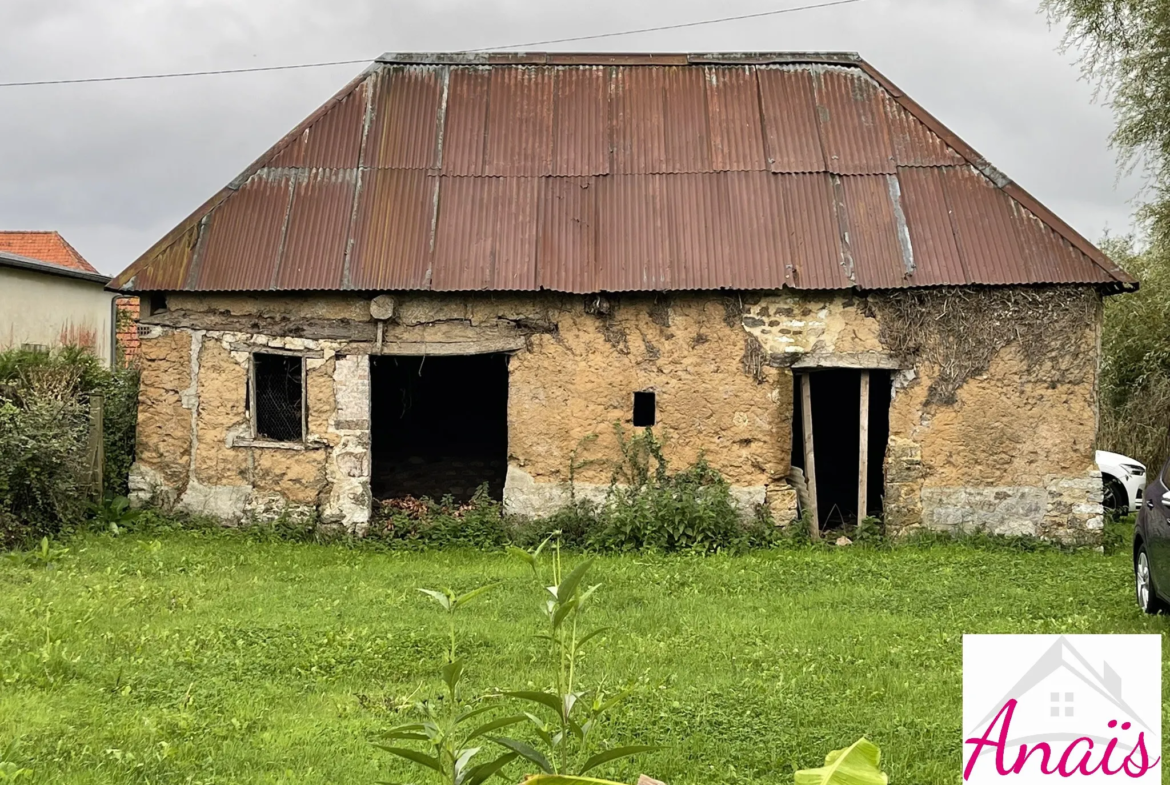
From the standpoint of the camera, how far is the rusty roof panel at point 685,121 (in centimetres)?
1330

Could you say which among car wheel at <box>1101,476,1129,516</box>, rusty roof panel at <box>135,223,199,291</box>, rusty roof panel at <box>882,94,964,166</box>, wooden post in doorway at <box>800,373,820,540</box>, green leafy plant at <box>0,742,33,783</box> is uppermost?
rusty roof panel at <box>882,94,964,166</box>

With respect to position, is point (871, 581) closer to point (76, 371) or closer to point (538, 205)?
point (538, 205)

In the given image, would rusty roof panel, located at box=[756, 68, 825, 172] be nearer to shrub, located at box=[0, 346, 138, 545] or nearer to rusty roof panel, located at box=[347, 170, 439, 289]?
rusty roof panel, located at box=[347, 170, 439, 289]

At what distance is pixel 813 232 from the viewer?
494 inches

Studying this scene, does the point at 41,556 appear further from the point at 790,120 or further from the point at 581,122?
the point at 790,120

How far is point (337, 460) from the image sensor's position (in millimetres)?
12305

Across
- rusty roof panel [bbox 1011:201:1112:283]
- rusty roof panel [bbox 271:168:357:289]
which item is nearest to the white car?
rusty roof panel [bbox 1011:201:1112:283]

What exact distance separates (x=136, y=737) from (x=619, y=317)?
739cm

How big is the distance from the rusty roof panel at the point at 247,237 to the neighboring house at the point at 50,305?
590cm

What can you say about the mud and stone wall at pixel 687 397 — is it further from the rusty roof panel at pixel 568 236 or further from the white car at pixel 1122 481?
the white car at pixel 1122 481

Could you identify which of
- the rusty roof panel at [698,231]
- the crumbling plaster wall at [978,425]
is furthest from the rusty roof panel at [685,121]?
the crumbling plaster wall at [978,425]

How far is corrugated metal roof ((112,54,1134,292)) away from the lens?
1219 centimetres

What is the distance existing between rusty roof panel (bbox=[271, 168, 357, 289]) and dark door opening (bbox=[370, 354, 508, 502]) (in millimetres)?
3535

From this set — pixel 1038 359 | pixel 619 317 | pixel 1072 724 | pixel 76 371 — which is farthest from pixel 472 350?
pixel 1072 724
